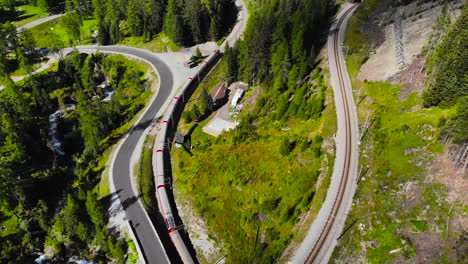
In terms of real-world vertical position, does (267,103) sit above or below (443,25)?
below

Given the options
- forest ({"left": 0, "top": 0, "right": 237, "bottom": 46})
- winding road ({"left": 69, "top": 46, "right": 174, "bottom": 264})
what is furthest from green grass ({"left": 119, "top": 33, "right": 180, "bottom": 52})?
winding road ({"left": 69, "top": 46, "right": 174, "bottom": 264})

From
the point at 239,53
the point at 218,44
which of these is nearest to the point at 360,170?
the point at 239,53

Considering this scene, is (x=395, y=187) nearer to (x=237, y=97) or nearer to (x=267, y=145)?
(x=267, y=145)

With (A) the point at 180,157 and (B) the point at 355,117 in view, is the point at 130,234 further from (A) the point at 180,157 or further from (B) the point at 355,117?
(B) the point at 355,117

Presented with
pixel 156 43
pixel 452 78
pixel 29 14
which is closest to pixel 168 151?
pixel 452 78

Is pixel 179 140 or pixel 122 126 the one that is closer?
pixel 179 140

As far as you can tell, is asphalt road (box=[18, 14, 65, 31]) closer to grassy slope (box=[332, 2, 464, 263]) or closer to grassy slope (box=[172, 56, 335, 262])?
grassy slope (box=[172, 56, 335, 262])
